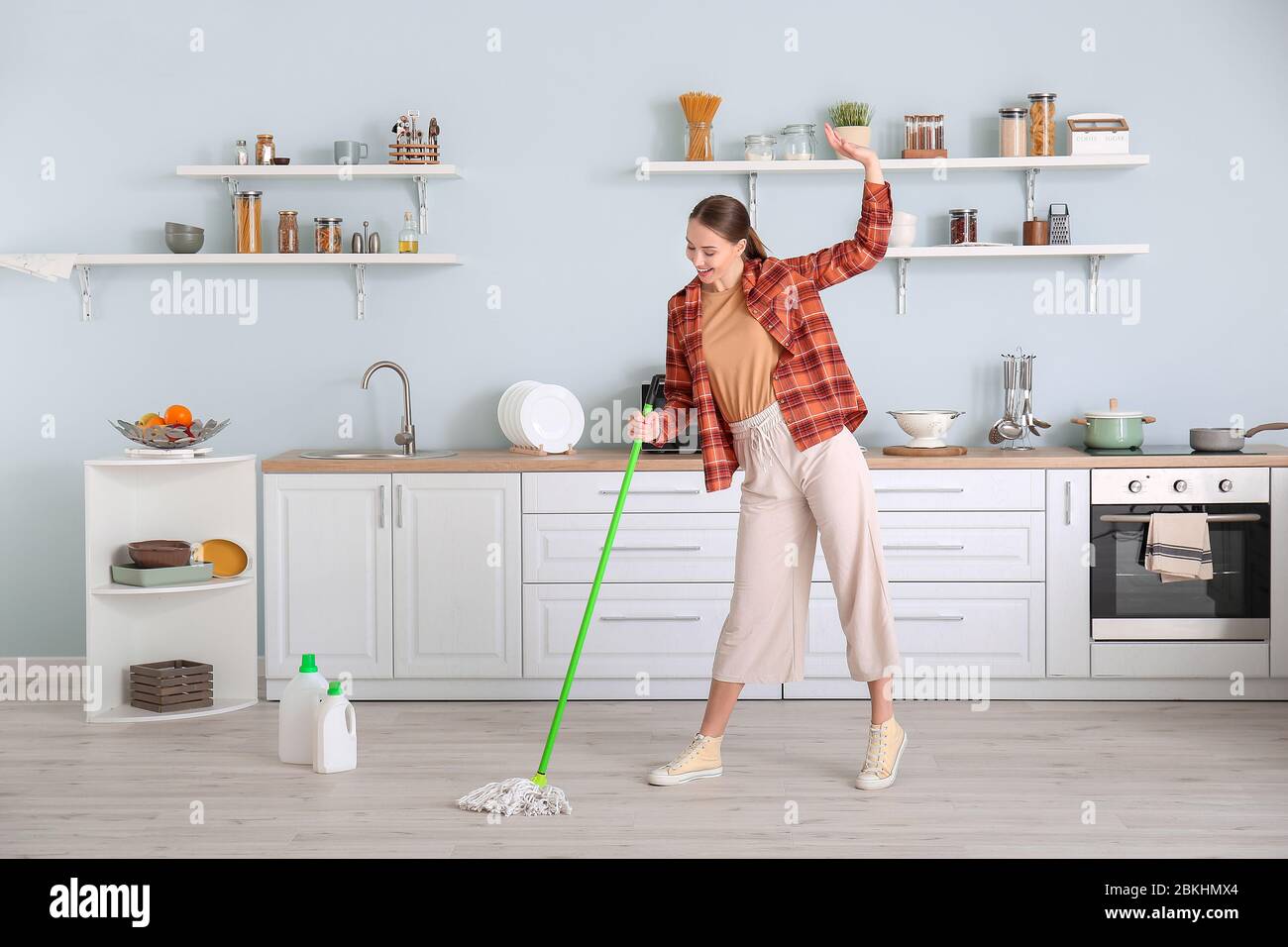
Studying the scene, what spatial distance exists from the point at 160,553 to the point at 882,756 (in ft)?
6.94

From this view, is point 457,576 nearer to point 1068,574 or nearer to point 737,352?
point 737,352

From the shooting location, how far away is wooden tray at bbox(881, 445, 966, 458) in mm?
3848

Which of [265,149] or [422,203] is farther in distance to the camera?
[422,203]

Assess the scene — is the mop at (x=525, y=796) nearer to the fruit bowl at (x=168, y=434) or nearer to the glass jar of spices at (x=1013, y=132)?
the fruit bowl at (x=168, y=434)

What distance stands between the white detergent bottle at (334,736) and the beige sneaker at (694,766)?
73 cm

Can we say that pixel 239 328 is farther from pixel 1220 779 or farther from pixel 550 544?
pixel 1220 779

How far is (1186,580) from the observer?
3.77 meters

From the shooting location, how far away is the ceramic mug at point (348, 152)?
160 inches

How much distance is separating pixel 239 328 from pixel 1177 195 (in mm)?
3037

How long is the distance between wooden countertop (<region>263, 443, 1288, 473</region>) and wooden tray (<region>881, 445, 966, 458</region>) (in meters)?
0.04

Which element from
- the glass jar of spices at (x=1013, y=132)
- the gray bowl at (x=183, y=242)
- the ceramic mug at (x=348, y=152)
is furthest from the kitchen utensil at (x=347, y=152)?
the glass jar of spices at (x=1013, y=132)

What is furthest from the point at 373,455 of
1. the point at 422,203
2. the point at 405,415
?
the point at 422,203
